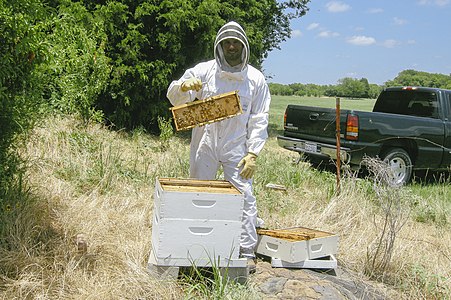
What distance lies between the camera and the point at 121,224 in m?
4.74

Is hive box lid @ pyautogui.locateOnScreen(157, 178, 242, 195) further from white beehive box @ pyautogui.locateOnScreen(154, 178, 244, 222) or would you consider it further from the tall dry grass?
the tall dry grass

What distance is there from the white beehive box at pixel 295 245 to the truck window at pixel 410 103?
580 centimetres

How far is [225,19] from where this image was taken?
1080 centimetres

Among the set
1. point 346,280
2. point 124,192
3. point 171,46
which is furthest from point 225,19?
point 346,280

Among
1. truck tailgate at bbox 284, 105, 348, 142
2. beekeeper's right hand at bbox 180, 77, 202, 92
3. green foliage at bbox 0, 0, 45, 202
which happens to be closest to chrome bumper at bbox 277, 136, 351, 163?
truck tailgate at bbox 284, 105, 348, 142

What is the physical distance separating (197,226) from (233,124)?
981 mm

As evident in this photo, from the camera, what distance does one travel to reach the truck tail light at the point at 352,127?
780 centimetres

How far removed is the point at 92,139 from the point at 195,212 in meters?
4.16

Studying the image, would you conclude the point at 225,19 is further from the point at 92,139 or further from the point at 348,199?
the point at 348,199

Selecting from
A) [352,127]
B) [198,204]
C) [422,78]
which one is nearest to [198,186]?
[198,204]

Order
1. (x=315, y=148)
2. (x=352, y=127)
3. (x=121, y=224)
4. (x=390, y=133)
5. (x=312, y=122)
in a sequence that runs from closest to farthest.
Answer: (x=121, y=224) < (x=352, y=127) < (x=390, y=133) < (x=315, y=148) < (x=312, y=122)

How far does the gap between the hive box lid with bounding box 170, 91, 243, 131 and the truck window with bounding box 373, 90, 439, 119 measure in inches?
254

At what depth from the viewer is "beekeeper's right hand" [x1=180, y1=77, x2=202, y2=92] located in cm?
376

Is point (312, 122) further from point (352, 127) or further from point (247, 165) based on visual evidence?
point (247, 165)
